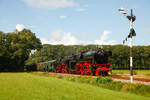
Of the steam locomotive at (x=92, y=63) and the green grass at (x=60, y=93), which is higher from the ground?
the steam locomotive at (x=92, y=63)

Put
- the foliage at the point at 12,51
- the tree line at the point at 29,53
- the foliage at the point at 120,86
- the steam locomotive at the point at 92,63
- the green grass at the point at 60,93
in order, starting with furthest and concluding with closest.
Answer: the tree line at the point at 29,53
the foliage at the point at 12,51
the steam locomotive at the point at 92,63
the foliage at the point at 120,86
the green grass at the point at 60,93

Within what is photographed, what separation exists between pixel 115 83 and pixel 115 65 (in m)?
64.8

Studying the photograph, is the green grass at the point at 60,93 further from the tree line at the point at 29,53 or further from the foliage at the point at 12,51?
the foliage at the point at 12,51

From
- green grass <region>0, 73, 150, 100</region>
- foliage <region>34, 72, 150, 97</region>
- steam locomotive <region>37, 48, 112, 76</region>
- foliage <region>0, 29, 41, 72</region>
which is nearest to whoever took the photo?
green grass <region>0, 73, 150, 100</region>

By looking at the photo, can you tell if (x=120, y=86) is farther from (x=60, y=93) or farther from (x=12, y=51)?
(x=12, y=51)

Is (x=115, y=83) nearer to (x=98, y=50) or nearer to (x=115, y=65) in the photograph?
(x=98, y=50)

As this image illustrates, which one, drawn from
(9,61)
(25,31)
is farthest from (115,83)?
(25,31)

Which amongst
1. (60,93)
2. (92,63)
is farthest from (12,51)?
(60,93)

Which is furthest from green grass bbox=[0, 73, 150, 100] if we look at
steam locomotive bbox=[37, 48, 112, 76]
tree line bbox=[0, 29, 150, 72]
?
tree line bbox=[0, 29, 150, 72]

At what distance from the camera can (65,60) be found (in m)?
37.0

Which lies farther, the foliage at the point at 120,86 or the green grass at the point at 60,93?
the foliage at the point at 120,86

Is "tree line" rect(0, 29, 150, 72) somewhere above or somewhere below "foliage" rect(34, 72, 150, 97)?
above

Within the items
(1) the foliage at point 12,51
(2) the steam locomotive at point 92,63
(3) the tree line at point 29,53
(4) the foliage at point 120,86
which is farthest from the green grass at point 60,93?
(1) the foliage at point 12,51

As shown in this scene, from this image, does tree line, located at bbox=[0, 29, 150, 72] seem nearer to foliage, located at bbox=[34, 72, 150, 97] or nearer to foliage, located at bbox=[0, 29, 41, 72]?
foliage, located at bbox=[0, 29, 41, 72]
